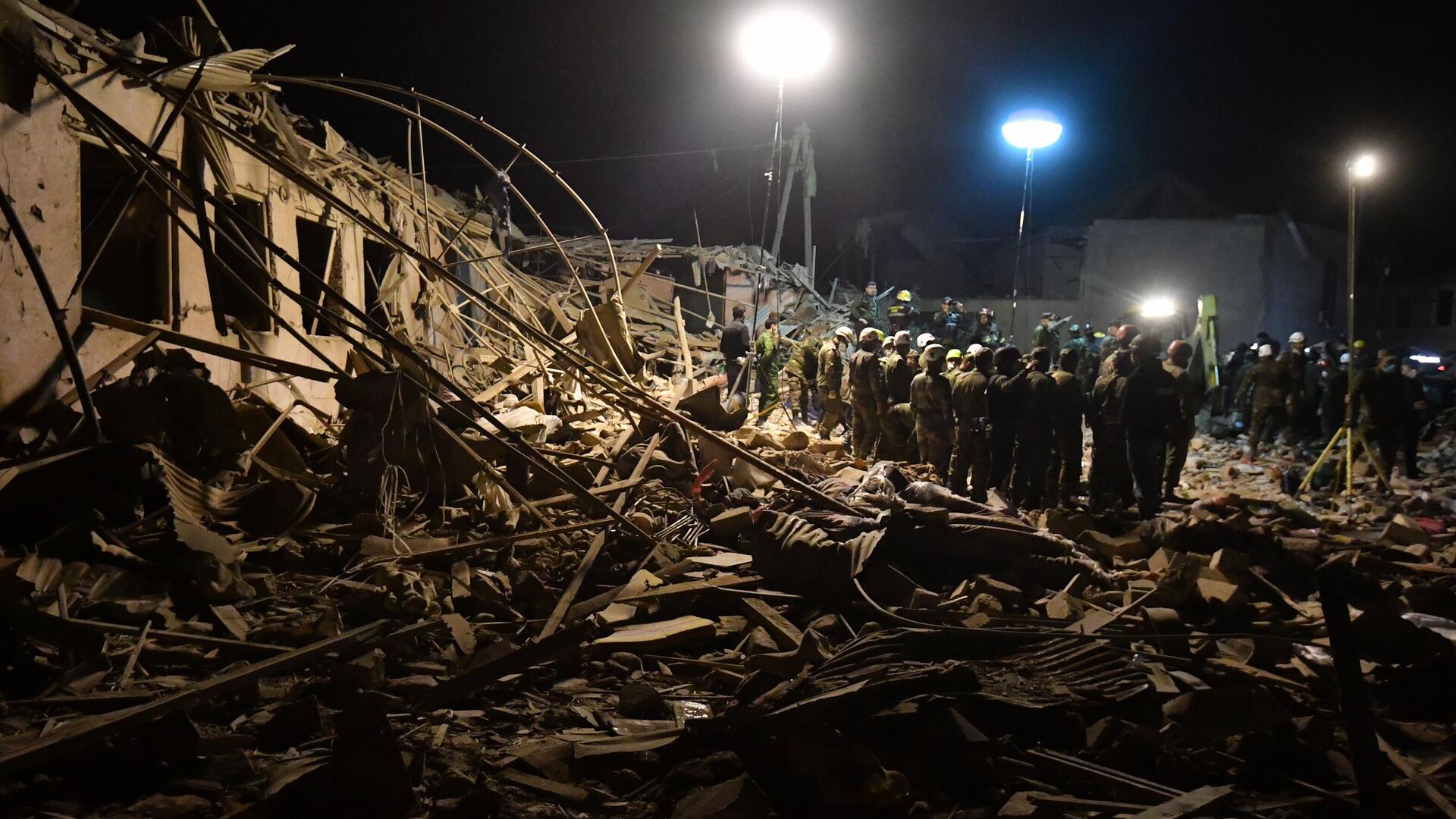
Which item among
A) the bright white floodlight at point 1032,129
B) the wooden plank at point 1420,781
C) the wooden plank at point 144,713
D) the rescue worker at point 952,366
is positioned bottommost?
the wooden plank at point 1420,781

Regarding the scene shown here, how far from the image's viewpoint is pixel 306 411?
852cm

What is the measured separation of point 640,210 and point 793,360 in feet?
53.6

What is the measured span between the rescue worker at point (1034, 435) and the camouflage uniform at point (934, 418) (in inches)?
34.0

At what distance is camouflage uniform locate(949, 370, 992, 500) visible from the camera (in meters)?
9.03

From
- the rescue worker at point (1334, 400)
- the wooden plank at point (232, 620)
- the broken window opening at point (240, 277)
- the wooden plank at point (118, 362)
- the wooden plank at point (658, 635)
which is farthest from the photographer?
the rescue worker at point (1334, 400)

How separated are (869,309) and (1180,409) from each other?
14.8 m

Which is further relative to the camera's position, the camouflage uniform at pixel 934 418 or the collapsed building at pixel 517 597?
the camouflage uniform at pixel 934 418

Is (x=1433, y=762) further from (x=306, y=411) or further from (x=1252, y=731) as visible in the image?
(x=306, y=411)

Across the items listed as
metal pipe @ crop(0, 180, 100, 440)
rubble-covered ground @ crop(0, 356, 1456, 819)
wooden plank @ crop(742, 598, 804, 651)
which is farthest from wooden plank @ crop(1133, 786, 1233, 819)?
metal pipe @ crop(0, 180, 100, 440)

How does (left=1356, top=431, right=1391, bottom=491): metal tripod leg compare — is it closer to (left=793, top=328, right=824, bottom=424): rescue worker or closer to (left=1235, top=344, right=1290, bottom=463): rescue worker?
(left=1235, top=344, right=1290, bottom=463): rescue worker

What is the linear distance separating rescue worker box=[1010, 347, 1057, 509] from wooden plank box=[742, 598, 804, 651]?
4.77 metres

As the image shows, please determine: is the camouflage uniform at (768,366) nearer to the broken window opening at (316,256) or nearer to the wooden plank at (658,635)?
the broken window opening at (316,256)

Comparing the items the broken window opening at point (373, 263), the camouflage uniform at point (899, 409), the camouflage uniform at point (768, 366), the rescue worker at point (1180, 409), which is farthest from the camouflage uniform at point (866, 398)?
the broken window opening at point (373, 263)

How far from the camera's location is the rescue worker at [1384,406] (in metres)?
10.2
